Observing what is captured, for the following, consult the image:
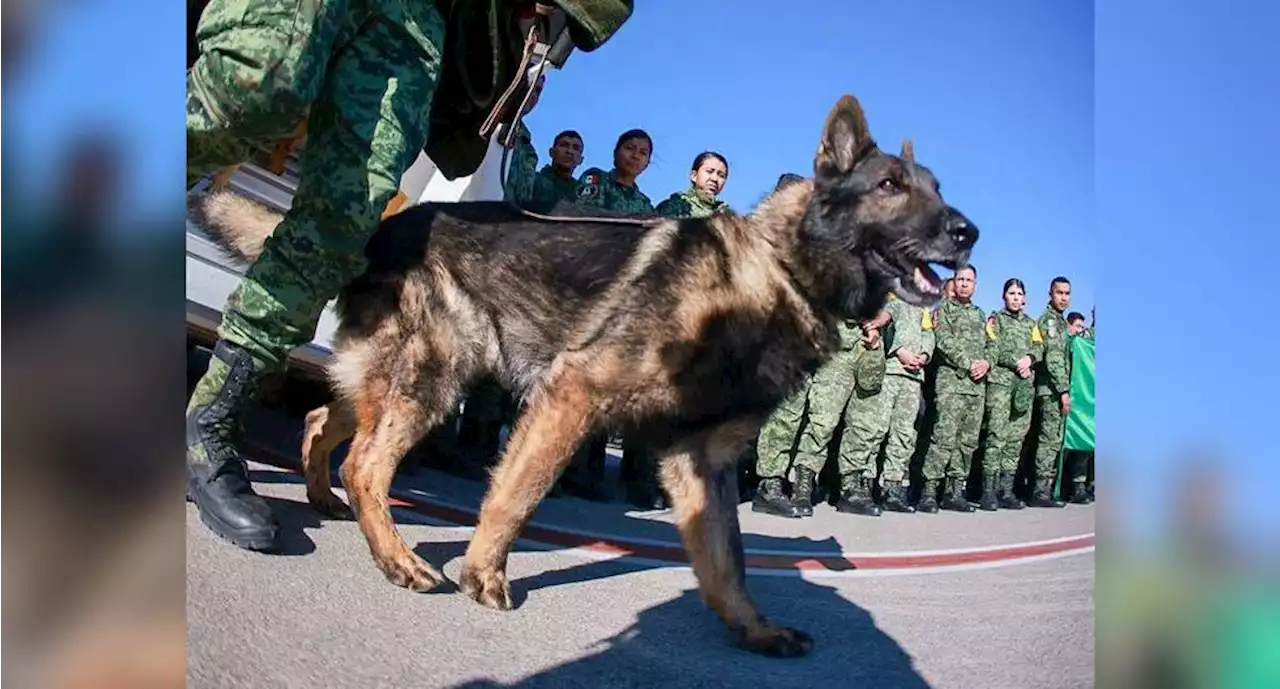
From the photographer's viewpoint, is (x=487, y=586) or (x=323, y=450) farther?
(x=323, y=450)

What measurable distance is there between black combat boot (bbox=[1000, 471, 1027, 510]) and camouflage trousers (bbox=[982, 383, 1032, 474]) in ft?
0.03

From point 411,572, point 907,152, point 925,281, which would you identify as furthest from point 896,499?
point 411,572

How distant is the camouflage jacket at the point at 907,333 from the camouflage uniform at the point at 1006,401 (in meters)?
0.11

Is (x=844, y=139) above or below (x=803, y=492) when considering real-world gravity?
above

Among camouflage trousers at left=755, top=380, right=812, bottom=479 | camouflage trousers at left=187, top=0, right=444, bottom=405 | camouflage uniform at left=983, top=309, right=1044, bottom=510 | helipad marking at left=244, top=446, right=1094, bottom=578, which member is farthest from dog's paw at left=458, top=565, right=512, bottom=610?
camouflage uniform at left=983, top=309, right=1044, bottom=510

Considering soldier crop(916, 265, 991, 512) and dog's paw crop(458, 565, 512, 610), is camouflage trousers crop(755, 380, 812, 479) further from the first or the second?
dog's paw crop(458, 565, 512, 610)

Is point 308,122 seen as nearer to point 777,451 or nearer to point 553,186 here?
point 553,186

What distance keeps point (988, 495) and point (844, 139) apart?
0.74 meters

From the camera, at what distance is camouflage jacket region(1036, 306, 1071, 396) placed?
55.3 inches

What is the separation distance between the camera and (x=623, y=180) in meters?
1.23
